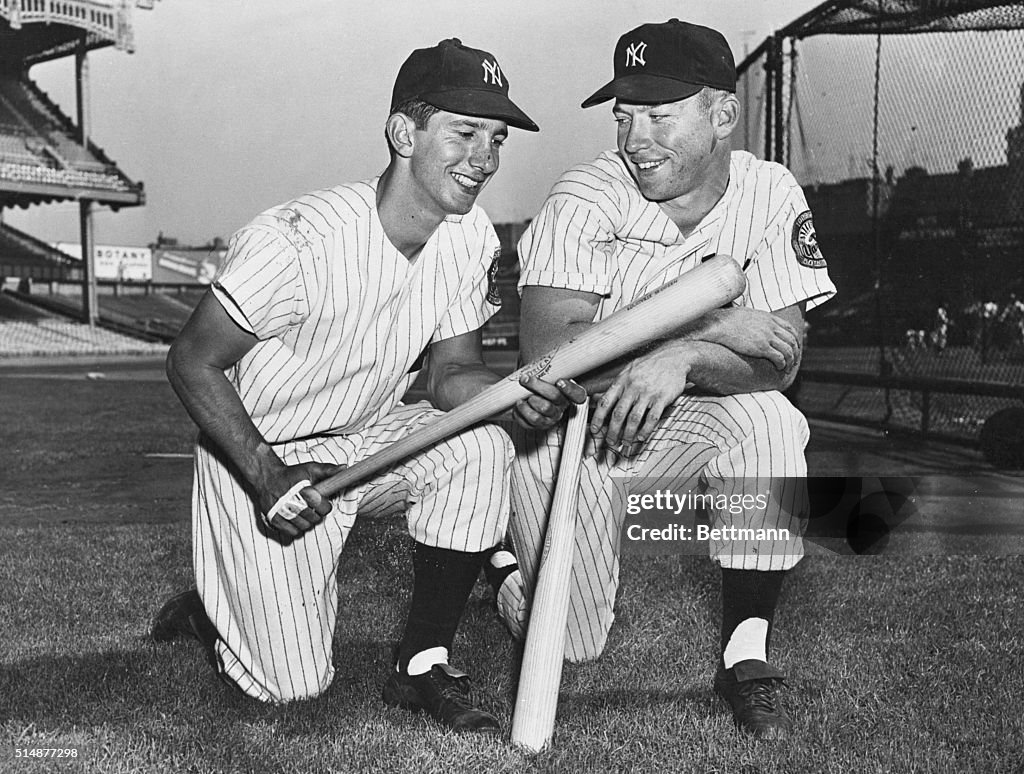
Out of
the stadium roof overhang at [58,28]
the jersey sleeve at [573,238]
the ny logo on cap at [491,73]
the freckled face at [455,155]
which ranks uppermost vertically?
the stadium roof overhang at [58,28]

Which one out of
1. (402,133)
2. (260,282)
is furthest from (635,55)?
(260,282)

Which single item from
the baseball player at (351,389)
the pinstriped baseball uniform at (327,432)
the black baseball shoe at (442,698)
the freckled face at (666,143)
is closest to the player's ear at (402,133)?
the baseball player at (351,389)

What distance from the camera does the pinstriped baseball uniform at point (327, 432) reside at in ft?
6.95

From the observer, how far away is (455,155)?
2090mm

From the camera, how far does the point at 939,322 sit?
6559 mm

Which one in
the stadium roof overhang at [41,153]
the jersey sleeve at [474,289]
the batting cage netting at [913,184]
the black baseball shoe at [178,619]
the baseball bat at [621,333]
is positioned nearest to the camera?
the baseball bat at [621,333]

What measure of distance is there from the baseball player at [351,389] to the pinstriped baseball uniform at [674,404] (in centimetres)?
20

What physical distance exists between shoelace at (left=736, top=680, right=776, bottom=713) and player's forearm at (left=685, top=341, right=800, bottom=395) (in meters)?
0.55

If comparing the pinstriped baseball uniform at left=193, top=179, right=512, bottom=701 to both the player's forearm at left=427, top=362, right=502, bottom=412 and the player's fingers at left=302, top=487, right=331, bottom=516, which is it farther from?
the player's fingers at left=302, top=487, right=331, bottom=516

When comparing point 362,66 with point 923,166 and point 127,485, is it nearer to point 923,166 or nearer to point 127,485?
point 127,485

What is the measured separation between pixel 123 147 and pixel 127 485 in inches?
896

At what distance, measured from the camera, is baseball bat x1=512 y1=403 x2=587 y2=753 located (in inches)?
72.2

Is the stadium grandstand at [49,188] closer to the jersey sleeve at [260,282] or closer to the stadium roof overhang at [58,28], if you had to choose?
the stadium roof overhang at [58,28]

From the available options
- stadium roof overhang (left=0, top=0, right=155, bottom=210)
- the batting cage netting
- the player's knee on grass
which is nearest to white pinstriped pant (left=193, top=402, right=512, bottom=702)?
the player's knee on grass
